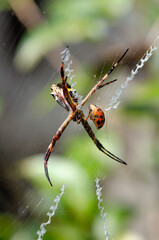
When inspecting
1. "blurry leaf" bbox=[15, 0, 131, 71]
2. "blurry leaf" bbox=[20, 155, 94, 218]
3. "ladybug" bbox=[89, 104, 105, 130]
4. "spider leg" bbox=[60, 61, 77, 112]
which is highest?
"blurry leaf" bbox=[15, 0, 131, 71]

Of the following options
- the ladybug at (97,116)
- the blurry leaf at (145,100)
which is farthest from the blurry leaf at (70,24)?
the ladybug at (97,116)

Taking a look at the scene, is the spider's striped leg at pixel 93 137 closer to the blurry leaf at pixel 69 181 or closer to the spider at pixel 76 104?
the spider at pixel 76 104

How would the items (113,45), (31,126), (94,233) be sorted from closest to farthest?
(94,233), (113,45), (31,126)

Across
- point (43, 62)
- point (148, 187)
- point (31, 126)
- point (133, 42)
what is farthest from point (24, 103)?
point (133, 42)

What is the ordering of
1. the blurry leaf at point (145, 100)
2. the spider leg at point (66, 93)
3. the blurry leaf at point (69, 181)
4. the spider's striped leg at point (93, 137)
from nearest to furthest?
the spider leg at point (66, 93)
the spider's striped leg at point (93, 137)
the blurry leaf at point (69, 181)
the blurry leaf at point (145, 100)

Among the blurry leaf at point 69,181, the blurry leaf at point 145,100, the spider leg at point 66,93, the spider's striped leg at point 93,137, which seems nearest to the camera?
the spider leg at point 66,93

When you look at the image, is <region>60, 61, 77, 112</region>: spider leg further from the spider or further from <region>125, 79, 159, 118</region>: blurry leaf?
<region>125, 79, 159, 118</region>: blurry leaf

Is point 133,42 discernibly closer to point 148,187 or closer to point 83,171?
point 83,171

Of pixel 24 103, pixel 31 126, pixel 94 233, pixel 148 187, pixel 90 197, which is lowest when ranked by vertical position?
pixel 148 187

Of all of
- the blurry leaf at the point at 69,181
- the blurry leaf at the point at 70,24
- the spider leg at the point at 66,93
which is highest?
the blurry leaf at the point at 70,24

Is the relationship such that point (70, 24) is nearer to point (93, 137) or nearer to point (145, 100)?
point (145, 100)

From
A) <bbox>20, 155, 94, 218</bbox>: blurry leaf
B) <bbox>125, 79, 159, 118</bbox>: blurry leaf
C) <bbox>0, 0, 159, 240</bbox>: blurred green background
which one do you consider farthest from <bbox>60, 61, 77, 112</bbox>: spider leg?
<bbox>125, 79, 159, 118</bbox>: blurry leaf
